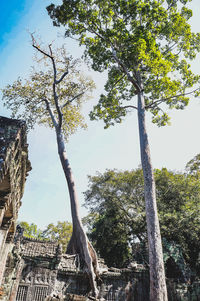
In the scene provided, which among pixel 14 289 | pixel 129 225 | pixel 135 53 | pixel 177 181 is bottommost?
pixel 14 289

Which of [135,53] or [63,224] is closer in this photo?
[135,53]

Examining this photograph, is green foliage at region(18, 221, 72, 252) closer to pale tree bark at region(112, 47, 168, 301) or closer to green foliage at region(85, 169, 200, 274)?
green foliage at region(85, 169, 200, 274)

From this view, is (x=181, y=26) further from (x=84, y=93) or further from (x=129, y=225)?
(x=129, y=225)

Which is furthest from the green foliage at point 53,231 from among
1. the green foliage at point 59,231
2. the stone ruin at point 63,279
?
the stone ruin at point 63,279

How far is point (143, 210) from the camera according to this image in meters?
15.6

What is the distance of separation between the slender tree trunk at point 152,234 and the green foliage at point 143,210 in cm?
872

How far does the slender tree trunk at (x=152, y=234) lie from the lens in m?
4.38

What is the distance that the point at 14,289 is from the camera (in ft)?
27.5

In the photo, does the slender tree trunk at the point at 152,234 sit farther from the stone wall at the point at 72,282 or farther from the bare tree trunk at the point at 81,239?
the stone wall at the point at 72,282

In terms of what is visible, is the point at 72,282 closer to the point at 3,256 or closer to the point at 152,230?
the point at 3,256

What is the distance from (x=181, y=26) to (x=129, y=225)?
14728 millimetres

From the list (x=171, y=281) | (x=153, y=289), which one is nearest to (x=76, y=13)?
(x=153, y=289)

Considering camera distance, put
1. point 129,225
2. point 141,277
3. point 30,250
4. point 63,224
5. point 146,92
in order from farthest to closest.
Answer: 1. point 63,224
2. point 129,225
3. point 30,250
4. point 141,277
5. point 146,92

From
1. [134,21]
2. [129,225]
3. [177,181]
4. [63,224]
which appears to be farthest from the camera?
[63,224]
